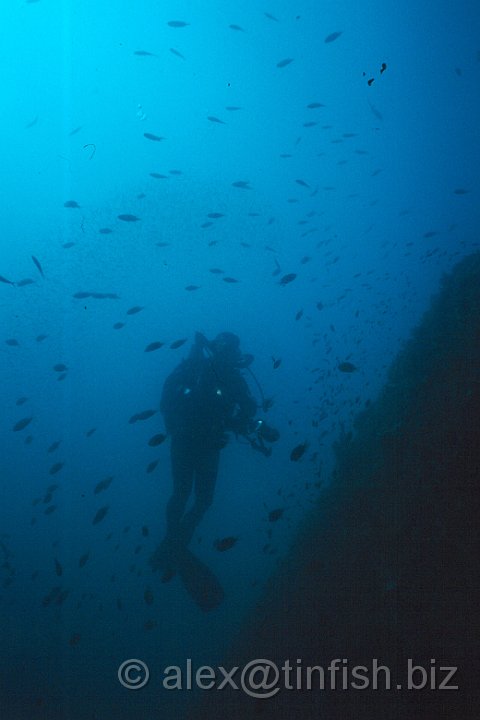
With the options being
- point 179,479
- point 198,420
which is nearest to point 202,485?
point 179,479

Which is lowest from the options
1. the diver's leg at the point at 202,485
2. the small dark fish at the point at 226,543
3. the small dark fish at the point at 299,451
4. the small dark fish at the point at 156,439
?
the diver's leg at the point at 202,485

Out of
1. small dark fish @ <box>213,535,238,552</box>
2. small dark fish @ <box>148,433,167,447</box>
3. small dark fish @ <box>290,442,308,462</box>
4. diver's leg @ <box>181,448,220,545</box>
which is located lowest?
diver's leg @ <box>181,448,220,545</box>

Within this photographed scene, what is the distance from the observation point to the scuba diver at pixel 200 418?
20.0ft

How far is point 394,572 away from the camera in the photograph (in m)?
4.81

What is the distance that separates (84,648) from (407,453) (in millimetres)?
7108

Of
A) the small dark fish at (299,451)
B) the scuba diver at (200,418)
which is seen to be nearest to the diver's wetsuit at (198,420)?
the scuba diver at (200,418)

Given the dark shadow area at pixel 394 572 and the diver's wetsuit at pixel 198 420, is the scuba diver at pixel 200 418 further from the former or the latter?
the dark shadow area at pixel 394 572

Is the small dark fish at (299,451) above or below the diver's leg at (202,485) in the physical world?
above

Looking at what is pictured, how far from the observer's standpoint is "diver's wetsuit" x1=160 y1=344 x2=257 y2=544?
20.1 feet

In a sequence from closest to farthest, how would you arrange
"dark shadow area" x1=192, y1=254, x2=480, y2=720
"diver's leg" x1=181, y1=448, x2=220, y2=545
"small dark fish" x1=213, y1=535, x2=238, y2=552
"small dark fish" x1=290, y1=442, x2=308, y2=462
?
"dark shadow area" x1=192, y1=254, x2=480, y2=720, "small dark fish" x1=213, y1=535, x2=238, y2=552, "small dark fish" x1=290, y1=442, x2=308, y2=462, "diver's leg" x1=181, y1=448, x2=220, y2=545

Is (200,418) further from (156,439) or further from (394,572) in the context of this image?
(394,572)

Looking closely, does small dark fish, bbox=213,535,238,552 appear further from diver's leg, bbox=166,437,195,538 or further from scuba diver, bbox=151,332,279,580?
diver's leg, bbox=166,437,195,538

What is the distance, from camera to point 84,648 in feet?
29.9

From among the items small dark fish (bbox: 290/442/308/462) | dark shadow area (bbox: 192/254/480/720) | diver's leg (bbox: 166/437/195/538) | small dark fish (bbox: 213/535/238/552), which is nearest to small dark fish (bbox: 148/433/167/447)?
diver's leg (bbox: 166/437/195/538)
